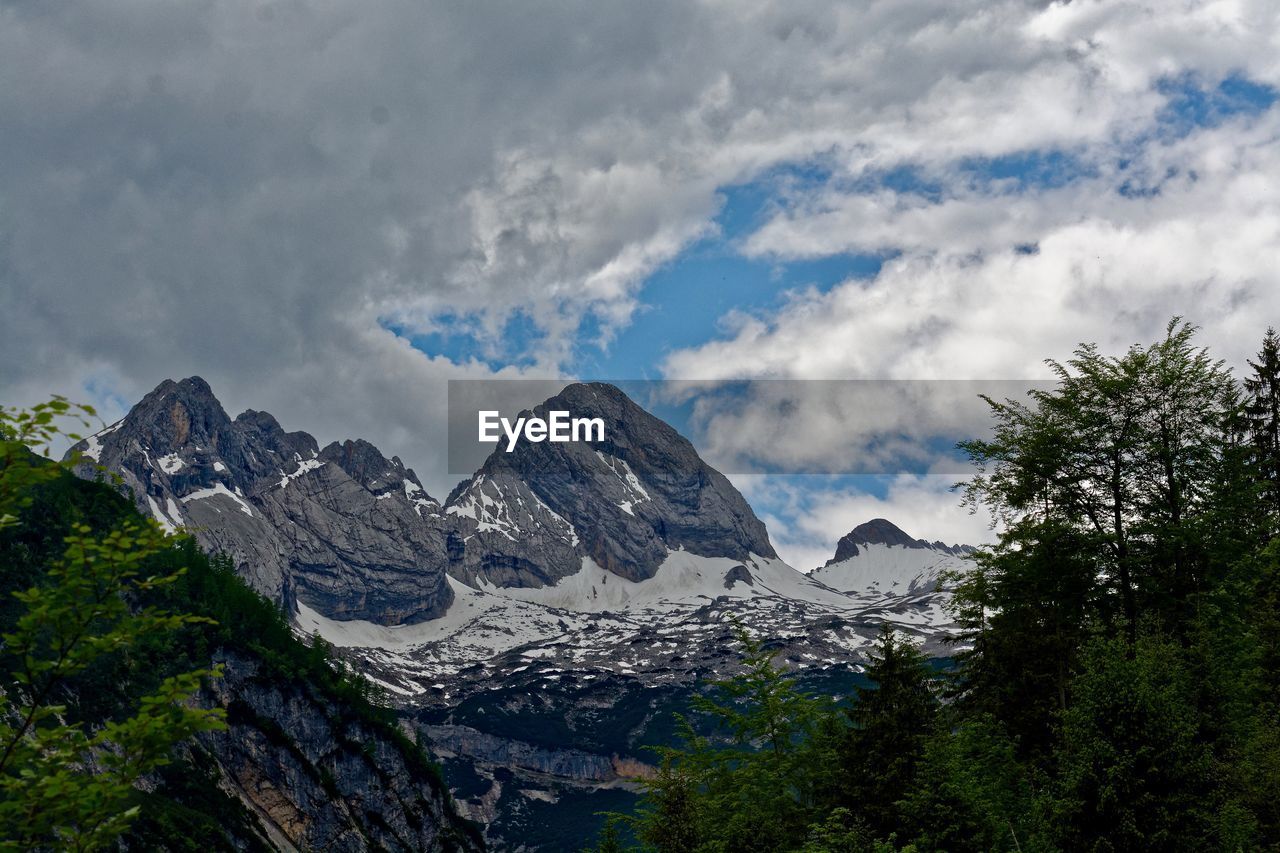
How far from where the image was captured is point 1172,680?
24781mm

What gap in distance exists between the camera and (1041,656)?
37.0 metres

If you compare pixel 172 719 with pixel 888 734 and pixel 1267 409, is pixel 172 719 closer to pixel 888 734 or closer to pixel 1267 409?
pixel 888 734

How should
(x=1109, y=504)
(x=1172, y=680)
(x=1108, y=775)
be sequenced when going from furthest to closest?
(x=1109, y=504) → (x=1172, y=680) → (x=1108, y=775)

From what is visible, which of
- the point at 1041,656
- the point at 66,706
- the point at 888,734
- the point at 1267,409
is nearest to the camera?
the point at 66,706

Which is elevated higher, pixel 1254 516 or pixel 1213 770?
pixel 1254 516

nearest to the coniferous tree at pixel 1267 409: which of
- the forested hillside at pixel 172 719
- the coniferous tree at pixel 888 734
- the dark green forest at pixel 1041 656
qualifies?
the dark green forest at pixel 1041 656

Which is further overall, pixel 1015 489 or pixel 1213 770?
pixel 1015 489

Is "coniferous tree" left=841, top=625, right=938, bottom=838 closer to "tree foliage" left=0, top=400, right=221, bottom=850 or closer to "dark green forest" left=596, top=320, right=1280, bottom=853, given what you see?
"dark green forest" left=596, top=320, right=1280, bottom=853

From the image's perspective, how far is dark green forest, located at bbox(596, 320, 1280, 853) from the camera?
28.0 meters

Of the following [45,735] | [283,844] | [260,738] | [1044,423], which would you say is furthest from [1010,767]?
[260,738]

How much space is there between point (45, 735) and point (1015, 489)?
34.1 meters

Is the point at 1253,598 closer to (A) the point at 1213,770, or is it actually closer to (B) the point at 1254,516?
(B) the point at 1254,516

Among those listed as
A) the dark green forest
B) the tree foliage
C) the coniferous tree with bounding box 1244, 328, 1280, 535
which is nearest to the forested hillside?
the tree foliage

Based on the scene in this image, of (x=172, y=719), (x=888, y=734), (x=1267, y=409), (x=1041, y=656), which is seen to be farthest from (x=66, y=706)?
(x=1267, y=409)
